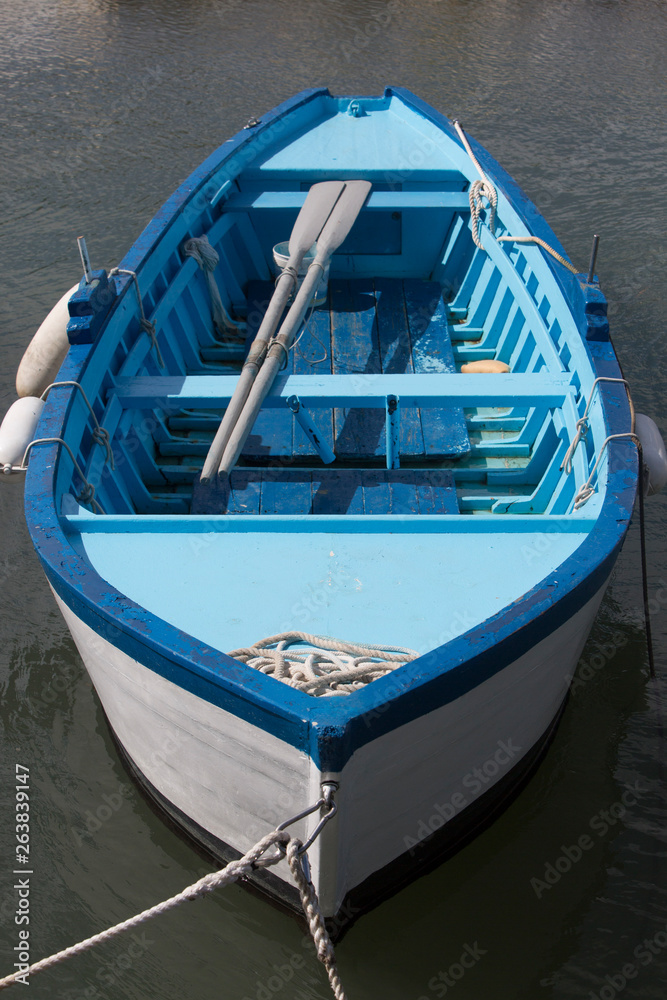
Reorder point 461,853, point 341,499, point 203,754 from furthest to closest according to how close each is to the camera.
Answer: point 341,499, point 461,853, point 203,754

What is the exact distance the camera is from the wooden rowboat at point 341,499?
2.75 metres

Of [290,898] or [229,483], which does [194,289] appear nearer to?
[229,483]

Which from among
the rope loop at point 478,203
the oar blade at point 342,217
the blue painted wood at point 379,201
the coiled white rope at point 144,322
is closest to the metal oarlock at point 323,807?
the coiled white rope at point 144,322

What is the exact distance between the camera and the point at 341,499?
15.1 ft

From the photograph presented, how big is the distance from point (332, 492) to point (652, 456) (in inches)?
68.1

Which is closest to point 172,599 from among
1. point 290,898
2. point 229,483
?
point 290,898

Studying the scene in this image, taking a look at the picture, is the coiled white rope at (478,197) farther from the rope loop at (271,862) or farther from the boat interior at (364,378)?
the rope loop at (271,862)

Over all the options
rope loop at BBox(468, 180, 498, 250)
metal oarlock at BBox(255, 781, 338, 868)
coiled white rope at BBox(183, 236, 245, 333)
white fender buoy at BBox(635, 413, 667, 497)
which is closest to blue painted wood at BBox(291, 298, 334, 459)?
coiled white rope at BBox(183, 236, 245, 333)

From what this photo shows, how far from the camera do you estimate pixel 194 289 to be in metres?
5.83

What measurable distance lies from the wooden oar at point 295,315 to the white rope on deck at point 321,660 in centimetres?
135

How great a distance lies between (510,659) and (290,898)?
140 cm

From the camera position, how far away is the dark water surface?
3592 mm

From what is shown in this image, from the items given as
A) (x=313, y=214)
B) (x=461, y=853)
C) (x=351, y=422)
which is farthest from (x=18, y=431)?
(x=313, y=214)

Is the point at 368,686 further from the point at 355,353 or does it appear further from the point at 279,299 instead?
the point at 355,353
